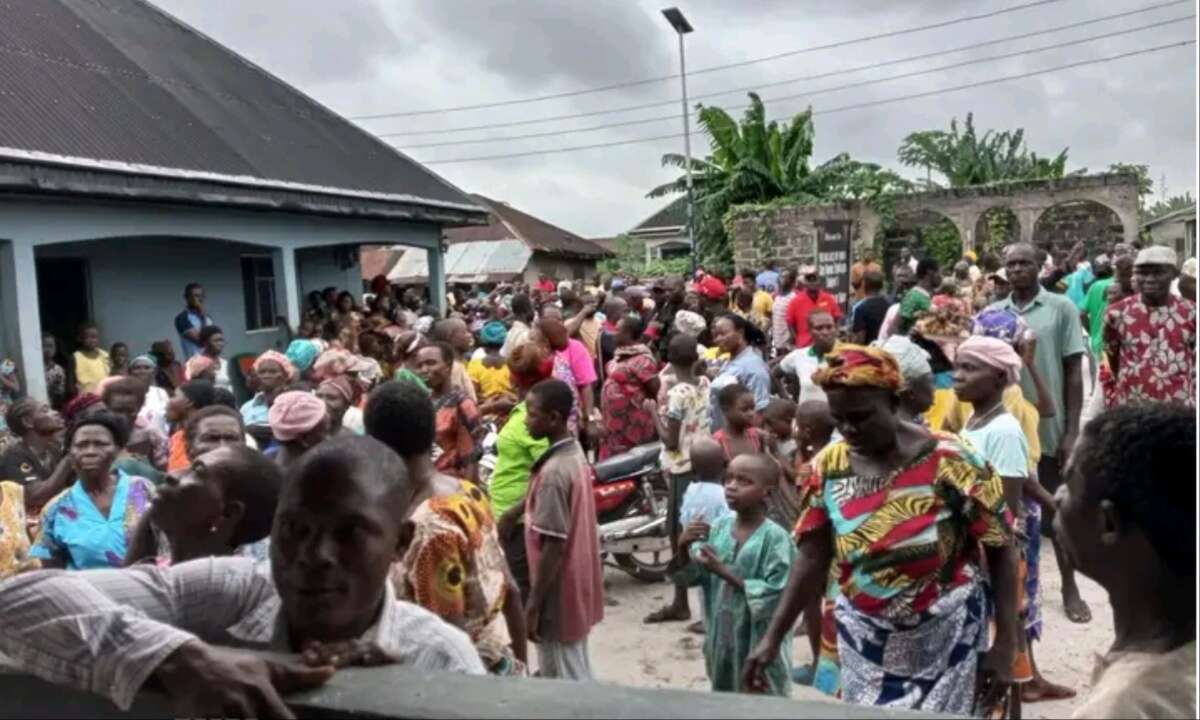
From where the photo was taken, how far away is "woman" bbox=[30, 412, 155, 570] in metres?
3.97

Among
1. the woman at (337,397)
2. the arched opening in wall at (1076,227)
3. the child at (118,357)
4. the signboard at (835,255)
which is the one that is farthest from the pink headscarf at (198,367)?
the arched opening in wall at (1076,227)

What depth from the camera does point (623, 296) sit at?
13.0 metres

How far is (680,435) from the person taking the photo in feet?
21.0

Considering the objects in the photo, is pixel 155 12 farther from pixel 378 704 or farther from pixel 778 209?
pixel 378 704

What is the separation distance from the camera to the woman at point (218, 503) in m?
2.85

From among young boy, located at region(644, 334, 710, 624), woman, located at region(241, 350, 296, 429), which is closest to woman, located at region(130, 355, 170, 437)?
woman, located at region(241, 350, 296, 429)

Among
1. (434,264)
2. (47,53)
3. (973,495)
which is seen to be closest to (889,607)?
(973,495)

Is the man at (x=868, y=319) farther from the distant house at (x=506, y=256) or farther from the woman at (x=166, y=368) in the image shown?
the distant house at (x=506, y=256)

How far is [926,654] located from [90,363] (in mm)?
8707

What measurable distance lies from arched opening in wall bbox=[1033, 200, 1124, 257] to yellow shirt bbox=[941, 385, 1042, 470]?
1559cm

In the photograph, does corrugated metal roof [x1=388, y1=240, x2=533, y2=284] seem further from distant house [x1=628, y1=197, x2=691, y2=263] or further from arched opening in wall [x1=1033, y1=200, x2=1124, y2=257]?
arched opening in wall [x1=1033, y1=200, x2=1124, y2=257]

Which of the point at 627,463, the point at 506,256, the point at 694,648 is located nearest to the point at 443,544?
the point at 694,648

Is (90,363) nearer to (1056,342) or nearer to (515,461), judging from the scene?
(515,461)

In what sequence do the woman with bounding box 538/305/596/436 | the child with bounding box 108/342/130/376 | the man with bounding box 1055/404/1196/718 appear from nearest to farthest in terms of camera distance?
the man with bounding box 1055/404/1196/718 → the woman with bounding box 538/305/596/436 → the child with bounding box 108/342/130/376
